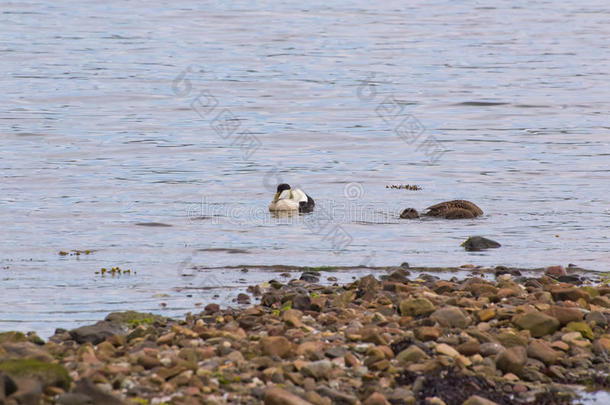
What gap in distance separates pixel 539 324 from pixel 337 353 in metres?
2.02

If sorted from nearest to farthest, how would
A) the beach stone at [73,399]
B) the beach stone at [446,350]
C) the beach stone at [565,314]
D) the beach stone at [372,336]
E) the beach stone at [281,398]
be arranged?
the beach stone at [73,399] → the beach stone at [281,398] → the beach stone at [446,350] → the beach stone at [372,336] → the beach stone at [565,314]

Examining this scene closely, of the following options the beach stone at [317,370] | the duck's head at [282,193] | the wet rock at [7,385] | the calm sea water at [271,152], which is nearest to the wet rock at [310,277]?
the calm sea water at [271,152]

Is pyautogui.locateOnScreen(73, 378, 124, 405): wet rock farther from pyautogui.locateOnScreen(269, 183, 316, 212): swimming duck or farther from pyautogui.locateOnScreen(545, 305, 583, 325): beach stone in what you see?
pyautogui.locateOnScreen(269, 183, 316, 212): swimming duck

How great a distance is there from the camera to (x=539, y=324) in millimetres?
9383

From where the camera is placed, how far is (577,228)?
1642 cm

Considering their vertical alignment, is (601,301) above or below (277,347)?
above

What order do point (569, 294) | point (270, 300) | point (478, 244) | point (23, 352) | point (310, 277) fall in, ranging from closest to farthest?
point (23, 352), point (569, 294), point (270, 300), point (310, 277), point (478, 244)

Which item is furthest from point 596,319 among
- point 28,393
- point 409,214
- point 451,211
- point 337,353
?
point 409,214

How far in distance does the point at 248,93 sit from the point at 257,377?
28191 mm

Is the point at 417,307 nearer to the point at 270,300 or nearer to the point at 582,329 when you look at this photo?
the point at 582,329

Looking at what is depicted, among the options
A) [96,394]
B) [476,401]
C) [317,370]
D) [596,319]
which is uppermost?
[596,319]

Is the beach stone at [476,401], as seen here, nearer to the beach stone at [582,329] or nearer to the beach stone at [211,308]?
the beach stone at [582,329]

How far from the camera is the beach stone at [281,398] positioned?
24.0 feet

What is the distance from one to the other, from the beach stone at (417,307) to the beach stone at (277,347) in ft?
5.68
